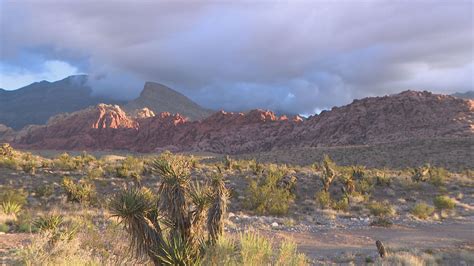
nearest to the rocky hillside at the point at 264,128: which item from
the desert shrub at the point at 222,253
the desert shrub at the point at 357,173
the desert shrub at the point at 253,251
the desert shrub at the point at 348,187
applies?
the desert shrub at the point at 357,173

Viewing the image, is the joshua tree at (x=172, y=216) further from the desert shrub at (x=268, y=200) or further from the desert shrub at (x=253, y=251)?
the desert shrub at (x=268, y=200)

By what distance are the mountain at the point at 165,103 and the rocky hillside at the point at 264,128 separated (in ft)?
114

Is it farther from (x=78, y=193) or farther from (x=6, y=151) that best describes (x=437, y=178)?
(x=6, y=151)

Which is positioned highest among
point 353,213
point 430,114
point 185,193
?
point 430,114

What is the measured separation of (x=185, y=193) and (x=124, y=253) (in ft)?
5.08

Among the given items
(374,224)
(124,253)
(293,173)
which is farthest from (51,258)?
(293,173)

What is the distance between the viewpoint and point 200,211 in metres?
8.09

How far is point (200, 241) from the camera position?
7.87 metres

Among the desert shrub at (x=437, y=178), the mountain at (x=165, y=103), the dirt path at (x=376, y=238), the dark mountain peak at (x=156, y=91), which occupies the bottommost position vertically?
the dirt path at (x=376, y=238)

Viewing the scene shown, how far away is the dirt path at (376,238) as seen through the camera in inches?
567

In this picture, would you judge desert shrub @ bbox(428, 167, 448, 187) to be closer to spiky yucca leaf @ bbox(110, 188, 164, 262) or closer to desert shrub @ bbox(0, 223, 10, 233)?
desert shrub @ bbox(0, 223, 10, 233)

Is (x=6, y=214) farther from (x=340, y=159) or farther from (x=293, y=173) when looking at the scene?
(x=340, y=159)

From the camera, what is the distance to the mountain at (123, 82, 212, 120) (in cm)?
15050

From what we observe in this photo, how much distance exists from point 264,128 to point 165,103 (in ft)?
220
